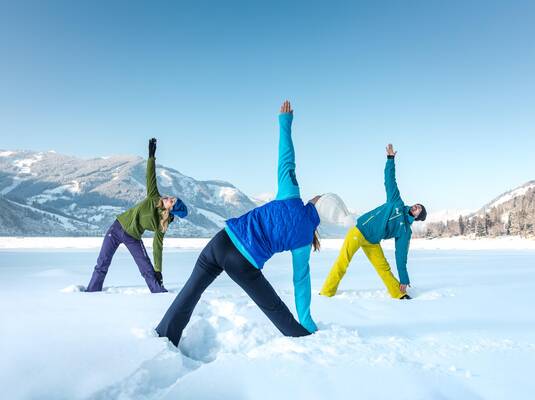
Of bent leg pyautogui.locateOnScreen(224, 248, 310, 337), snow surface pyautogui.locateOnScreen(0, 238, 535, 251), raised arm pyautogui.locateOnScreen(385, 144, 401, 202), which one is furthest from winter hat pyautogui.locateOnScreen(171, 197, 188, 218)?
snow surface pyautogui.locateOnScreen(0, 238, 535, 251)

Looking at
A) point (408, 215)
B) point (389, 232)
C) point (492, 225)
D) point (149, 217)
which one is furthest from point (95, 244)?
point (492, 225)

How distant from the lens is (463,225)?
315ft

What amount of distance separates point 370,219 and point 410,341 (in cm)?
328

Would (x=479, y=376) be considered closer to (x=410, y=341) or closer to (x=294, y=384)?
(x=410, y=341)

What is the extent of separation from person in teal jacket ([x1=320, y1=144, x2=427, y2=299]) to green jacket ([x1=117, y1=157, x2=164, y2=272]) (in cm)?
281

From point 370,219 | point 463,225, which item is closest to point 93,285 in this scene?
point 370,219

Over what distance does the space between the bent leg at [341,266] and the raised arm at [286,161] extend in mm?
3561

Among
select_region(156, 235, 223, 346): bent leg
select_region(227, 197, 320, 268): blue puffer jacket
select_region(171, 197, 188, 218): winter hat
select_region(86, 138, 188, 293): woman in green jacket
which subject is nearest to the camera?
select_region(227, 197, 320, 268): blue puffer jacket

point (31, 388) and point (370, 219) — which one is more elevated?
point (370, 219)

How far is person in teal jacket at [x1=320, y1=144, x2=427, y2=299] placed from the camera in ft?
22.1

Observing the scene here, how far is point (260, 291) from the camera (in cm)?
362

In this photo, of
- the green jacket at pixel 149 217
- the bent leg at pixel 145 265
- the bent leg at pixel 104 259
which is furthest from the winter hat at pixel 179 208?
the bent leg at pixel 104 259

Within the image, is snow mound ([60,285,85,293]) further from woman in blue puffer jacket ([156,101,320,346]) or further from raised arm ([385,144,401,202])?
raised arm ([385,144,401,202])

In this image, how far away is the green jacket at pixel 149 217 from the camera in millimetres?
6695
